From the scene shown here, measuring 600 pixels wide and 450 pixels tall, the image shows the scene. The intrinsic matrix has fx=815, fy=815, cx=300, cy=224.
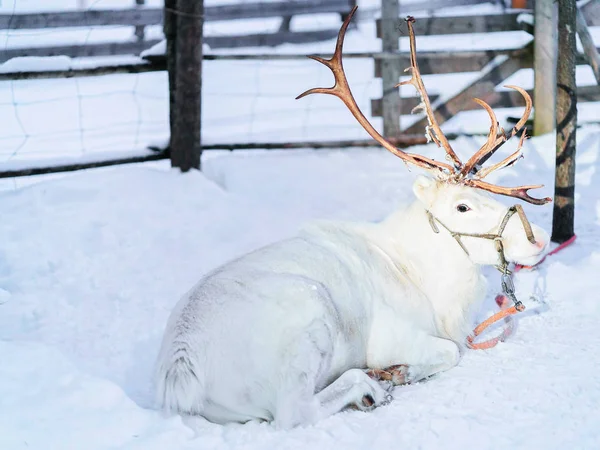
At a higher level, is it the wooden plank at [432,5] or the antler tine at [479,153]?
the wooden plank at [432,5]

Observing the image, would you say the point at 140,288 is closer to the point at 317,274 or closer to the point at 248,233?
the point at 248,233

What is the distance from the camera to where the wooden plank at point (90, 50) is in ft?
41.0

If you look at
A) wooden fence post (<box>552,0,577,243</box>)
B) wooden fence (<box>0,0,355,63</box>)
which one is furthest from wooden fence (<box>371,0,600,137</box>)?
wooden fence (<box>0,0,355,63</box>)

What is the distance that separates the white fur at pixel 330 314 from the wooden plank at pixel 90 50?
31.9 ft

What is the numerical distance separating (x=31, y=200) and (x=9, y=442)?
9.40ft

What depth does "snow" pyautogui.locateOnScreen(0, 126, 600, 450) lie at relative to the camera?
3.17 metres

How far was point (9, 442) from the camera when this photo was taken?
311 cm

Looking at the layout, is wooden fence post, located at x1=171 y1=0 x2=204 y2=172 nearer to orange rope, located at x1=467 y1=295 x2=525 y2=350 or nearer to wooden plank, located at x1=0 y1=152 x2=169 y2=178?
wooden plank, located at x1=0 y1=152 x2=169 y2=178

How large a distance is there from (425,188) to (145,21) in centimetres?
1034

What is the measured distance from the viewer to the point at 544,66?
782cm

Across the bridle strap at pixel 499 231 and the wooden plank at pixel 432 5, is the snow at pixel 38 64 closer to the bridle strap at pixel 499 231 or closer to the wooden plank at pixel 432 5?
the bridle strap at pixel 499 231

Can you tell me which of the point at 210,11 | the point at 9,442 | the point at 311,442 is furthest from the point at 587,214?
the point at 210,11

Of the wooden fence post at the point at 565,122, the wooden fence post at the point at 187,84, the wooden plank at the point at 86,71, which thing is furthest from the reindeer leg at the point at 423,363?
the wooden plank at the point at 86,71

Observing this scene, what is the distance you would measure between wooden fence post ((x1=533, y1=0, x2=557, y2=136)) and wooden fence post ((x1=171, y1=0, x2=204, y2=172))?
3406mm
